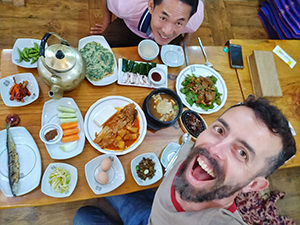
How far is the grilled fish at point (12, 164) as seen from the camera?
4.39 ft

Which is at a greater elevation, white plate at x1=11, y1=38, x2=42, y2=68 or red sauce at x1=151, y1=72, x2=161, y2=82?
white plate at x1=11, y1=38, x2=42, y2=68

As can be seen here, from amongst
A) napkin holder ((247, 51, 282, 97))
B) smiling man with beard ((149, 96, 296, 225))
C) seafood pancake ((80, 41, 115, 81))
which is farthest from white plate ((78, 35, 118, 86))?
napkin holder ((247, 51, 282, 97))

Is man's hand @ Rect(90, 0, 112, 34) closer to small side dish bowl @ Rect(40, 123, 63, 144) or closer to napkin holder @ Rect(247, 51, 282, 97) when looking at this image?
small side dish bowl @ Rect(40, 123, 63, 144)

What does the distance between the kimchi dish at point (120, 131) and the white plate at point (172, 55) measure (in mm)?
556

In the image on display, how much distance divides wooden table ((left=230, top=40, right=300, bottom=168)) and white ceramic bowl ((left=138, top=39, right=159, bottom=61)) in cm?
87

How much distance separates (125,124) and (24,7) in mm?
2653

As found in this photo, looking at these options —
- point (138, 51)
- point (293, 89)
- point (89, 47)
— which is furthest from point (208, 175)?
point (293, 89)

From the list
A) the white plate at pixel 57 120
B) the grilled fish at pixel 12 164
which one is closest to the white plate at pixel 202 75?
the white plate at pixel 57 120

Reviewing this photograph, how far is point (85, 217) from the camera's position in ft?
6.81

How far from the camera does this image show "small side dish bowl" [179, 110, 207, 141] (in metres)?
1.75

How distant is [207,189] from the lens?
1207 mm

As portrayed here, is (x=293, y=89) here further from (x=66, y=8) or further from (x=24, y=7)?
(x=24, y=7)

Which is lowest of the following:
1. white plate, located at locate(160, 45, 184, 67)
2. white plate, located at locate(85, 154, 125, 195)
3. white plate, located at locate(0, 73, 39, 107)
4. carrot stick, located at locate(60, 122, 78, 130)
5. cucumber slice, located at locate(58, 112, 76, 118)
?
white plate, located at locate(85, 154, 125, 195)

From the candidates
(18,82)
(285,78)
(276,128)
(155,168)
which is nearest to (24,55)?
(18,82)
